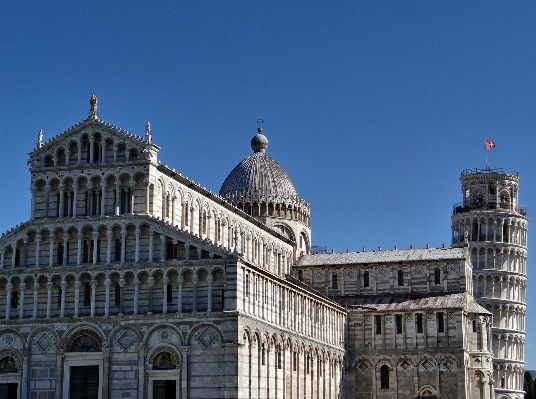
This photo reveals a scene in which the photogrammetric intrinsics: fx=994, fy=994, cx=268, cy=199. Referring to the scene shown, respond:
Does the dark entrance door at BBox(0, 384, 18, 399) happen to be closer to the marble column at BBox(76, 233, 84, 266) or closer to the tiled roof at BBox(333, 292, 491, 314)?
the marble column at BBox(76, 233, 84, 266)

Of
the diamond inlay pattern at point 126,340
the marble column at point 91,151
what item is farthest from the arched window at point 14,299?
the marble column at point 91,151

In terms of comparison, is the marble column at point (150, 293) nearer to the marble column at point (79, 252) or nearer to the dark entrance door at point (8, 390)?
the marble column at point (79, 252)

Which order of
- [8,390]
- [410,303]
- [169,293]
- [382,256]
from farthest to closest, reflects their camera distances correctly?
[382,256]
[410,303]
[8,390]
[169,293]

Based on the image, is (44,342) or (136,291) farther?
(44,342)

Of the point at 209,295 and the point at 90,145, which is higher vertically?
the point at 90,145

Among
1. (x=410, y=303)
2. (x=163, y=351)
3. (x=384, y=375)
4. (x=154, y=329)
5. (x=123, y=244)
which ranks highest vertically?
(x=123, y=244)

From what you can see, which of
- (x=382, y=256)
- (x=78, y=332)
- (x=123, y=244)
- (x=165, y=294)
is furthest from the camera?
(x=382, y=256)

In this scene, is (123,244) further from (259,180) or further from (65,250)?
(259,180)

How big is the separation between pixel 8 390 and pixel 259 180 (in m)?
33.8

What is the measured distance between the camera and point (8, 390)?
61.2 meters

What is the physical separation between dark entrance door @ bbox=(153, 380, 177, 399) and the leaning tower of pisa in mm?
60135

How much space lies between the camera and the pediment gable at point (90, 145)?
61.0 m

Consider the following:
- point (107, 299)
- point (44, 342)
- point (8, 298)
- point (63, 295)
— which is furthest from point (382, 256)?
point (8, 298)

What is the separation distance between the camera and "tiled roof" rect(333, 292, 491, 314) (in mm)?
78625
